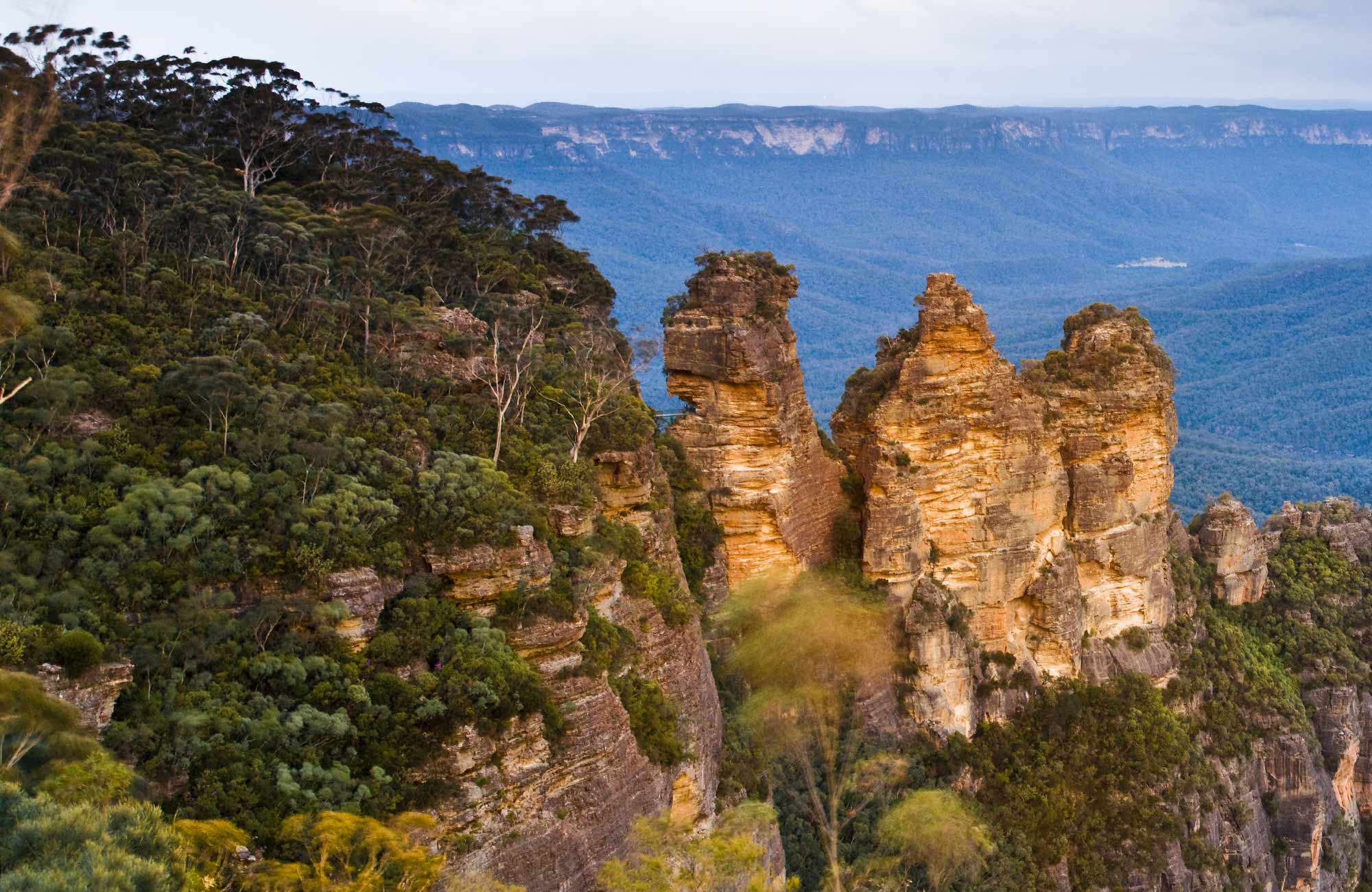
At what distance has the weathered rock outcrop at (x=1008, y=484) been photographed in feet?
111

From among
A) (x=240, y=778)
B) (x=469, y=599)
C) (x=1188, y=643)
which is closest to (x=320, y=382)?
(x=469, y=599)

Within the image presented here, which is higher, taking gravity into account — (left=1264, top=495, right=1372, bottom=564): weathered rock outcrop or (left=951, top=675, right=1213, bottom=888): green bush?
(left=1264, top=495, right=1372, bottom=564): weathered rock outcrop

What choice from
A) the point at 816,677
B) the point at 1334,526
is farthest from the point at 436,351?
the point at 1334,526

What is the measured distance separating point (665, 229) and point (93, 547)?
527 ft

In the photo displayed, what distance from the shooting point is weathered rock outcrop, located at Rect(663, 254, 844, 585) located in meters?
32.2

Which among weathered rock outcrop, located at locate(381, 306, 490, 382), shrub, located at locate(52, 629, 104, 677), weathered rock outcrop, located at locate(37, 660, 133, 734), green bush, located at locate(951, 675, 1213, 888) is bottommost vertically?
green bush, located at locate(951, 675, 1213, 888)

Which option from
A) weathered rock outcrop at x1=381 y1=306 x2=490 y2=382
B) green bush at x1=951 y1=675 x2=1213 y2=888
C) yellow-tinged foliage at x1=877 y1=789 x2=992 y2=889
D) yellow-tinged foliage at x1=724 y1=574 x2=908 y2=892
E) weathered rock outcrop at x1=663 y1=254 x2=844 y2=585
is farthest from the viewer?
green bush at x1=951 y1=675 x2=1213 y2=888

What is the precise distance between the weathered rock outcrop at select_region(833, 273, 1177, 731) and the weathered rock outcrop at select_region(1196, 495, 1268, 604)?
4594mm

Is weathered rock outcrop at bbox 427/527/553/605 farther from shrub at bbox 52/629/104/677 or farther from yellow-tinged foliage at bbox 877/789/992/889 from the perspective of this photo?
yellow-tinged foliage at bbox 877/789/992/889

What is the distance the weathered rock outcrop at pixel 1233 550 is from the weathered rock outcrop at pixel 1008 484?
→ 4.59 m

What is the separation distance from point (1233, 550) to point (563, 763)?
29.7 meters

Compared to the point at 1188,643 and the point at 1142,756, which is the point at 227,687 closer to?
the point at 1142,756

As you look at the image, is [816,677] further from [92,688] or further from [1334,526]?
[1334,526]

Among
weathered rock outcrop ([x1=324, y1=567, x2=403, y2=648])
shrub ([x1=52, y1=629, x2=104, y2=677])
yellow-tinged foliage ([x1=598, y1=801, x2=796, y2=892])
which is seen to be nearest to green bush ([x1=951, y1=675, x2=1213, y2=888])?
yellow-tinged foliage ([x1=598, y1=801, x2=796, y2=892])
